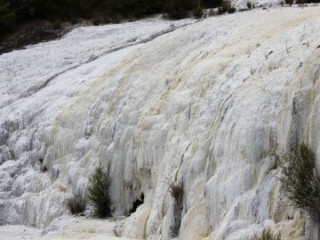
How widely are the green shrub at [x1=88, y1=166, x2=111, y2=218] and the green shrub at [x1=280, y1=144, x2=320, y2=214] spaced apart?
5731 mm

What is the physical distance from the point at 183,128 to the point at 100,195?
255cm

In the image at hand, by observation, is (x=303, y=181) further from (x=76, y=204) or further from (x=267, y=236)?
(x=76, y=204)

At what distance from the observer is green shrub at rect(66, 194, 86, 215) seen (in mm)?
12898

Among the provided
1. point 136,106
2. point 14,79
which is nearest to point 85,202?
point 136,106

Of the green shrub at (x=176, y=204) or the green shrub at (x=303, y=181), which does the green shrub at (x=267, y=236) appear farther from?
the green shrub at (x=176, y=204)

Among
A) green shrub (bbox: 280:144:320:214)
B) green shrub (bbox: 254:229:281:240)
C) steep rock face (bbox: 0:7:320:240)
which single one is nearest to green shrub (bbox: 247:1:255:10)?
steep rock face (bbox: 0:7:320:240)

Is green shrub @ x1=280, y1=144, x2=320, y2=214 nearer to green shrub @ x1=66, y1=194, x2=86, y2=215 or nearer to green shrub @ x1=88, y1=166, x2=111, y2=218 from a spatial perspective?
green shrub @ x1=88, y1=166, x2=111, y2=218

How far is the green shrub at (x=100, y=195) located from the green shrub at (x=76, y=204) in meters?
0.42

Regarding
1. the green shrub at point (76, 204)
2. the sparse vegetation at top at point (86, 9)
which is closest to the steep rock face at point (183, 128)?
the green shrub at point (76, 204)

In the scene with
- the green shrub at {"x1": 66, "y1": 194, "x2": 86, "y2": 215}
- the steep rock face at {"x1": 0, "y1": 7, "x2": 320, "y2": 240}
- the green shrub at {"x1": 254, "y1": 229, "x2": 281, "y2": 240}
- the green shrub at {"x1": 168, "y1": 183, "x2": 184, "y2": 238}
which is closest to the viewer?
the green shrub at {"x1": 254, "y1": 229, "x2": 281, "y2": 240}

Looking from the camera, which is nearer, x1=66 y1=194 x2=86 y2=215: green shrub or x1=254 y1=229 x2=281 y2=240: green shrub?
x1=254 y1=229 x2=281 y2=240: green shrub

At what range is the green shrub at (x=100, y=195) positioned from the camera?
1242 cm

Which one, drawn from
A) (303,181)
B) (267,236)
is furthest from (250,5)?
(267,236)

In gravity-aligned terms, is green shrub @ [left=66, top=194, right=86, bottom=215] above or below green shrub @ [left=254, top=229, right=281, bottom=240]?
below
